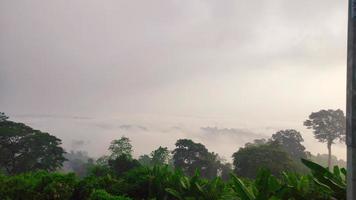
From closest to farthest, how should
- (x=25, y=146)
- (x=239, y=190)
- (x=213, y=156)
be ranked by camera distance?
(x=239, y=190)
(x=25, y=146)
(x=213, y=156)

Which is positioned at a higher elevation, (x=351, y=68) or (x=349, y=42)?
(x=349, y=42)

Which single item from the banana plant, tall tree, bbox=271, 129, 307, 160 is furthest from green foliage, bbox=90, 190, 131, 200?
tall tree, bbox=271, 129, 307, 160

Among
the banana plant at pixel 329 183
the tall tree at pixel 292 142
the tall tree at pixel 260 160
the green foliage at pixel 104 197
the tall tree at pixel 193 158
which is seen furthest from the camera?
the tall tree at pixel 292 142

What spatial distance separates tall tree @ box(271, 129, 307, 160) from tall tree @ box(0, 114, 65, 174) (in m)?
51.2

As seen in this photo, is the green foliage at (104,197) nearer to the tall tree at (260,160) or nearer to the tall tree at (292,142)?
the tall tree at (260,160)

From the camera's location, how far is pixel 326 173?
523cm

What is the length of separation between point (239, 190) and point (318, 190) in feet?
5.25

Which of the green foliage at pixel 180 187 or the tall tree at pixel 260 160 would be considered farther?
the tall tree at pixel 260 160

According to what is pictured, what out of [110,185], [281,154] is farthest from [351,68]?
[281,154]

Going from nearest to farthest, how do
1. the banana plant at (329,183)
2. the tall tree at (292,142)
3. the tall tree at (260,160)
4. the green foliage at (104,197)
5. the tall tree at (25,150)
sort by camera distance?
the banana plant at (329,183)
the green foliage at (104,197)
the tall tree at (25,150)
the tall tree at (260,160)
the tall tree at (292,142)

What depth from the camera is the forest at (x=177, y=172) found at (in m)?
5.55

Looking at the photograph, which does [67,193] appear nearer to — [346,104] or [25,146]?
[346,104]

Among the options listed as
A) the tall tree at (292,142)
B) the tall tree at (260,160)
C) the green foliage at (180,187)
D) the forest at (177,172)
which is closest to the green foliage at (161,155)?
the forest at (177,172)

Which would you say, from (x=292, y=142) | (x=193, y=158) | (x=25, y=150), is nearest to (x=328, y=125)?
(x=292, y=142)
